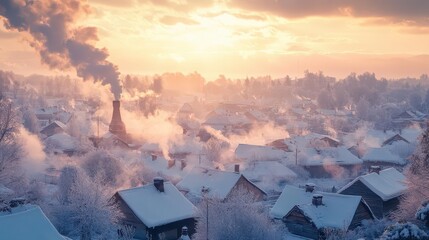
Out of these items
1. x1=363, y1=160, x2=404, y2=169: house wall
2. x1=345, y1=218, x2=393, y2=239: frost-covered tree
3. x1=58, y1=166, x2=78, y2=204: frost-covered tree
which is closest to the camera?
x1=345, y1=218, x2=393, y2=239: frost-covered tree

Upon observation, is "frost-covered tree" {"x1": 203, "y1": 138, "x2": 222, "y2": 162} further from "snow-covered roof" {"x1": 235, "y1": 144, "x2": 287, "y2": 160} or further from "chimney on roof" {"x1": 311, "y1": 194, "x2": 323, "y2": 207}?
"chimney on roof" {"x1": 311, "y1": 194, "x2": 323, "y2": 207}

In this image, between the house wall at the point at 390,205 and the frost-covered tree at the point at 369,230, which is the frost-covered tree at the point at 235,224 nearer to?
the frost-covered tree at the point at 369,230

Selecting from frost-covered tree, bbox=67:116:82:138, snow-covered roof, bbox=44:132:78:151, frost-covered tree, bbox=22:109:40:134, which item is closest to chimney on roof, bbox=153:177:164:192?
snow-covered roof, bbox=44:132:78:151

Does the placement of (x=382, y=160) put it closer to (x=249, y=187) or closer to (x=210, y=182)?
(x=249, y=187)

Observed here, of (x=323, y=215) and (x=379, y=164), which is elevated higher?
(x=323, y=215)

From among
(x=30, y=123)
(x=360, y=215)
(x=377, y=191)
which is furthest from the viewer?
(x=30, y=123)

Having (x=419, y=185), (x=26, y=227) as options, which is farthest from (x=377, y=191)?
(x=26, y=227)

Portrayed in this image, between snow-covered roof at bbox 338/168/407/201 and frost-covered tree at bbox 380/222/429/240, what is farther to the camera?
snow-covered roof at bbox 338/168/407/201
